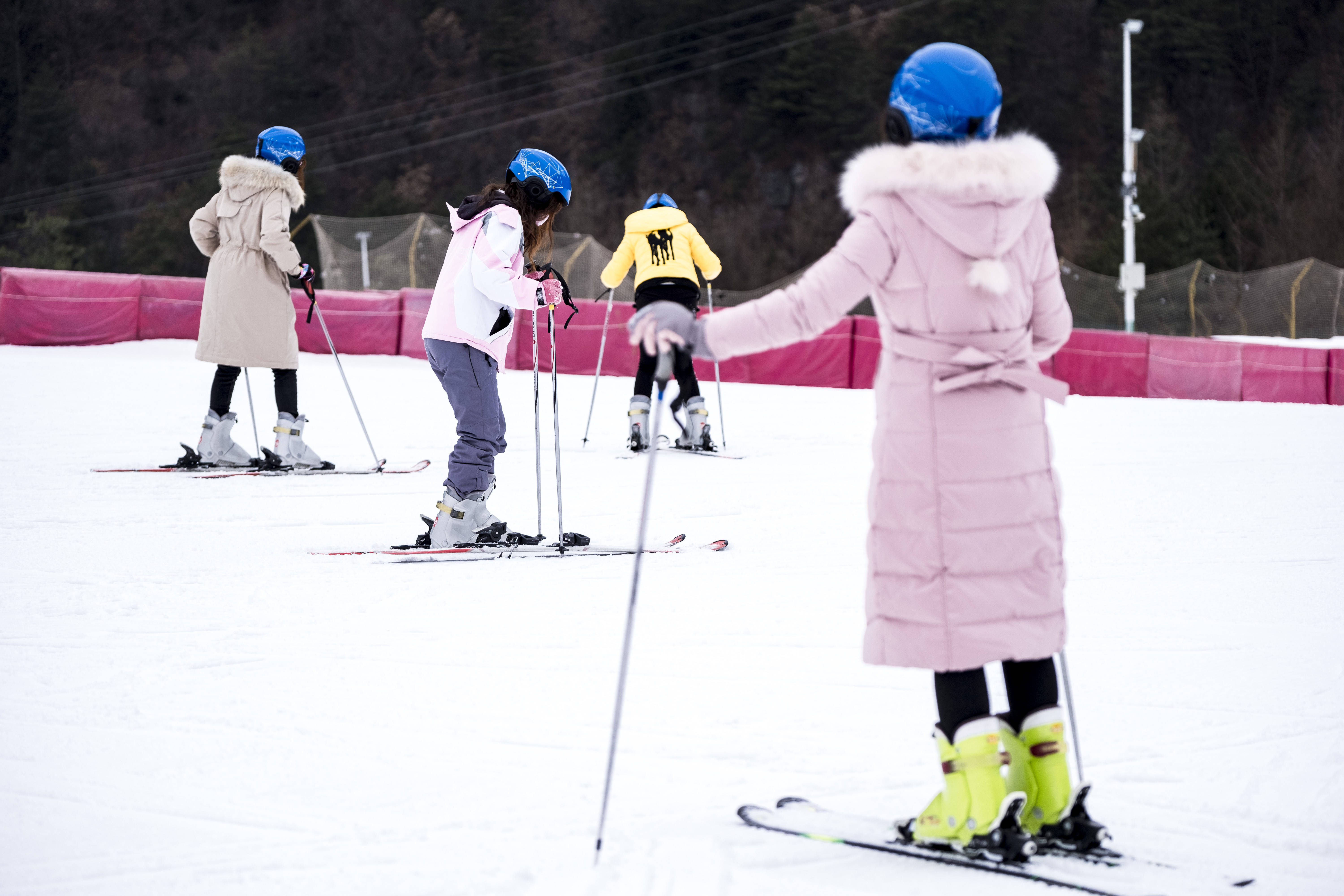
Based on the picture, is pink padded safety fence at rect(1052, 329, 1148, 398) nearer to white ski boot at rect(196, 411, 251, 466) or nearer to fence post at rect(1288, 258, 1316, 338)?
fence post at rect(1288, 258, 1316, 338)

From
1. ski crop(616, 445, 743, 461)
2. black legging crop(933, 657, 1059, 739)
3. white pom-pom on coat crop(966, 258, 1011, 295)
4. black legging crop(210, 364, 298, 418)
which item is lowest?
black legging crop(933, 657, 1059, 739)

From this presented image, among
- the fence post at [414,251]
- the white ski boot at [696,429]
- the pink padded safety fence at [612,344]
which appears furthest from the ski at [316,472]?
the fence post at [414,251]

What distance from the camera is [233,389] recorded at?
694cm

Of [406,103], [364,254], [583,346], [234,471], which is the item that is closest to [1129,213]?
[364,254]

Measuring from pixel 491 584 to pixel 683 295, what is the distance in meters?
3.72

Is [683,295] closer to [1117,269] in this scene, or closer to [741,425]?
[741,425]

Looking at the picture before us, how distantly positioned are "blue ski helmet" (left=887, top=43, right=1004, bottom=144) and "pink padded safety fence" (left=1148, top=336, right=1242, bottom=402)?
12.6 metres

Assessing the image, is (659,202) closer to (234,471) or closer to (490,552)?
(234,471)

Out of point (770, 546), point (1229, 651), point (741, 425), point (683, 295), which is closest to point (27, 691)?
point (770, 546)

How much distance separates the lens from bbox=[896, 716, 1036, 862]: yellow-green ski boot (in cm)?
225

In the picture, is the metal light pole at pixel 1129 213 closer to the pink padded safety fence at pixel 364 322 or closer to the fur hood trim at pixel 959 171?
the pink padded safety fence at pixel 364 322

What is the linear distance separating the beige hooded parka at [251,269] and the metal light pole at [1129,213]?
59.2ft

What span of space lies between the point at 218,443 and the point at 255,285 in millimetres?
909

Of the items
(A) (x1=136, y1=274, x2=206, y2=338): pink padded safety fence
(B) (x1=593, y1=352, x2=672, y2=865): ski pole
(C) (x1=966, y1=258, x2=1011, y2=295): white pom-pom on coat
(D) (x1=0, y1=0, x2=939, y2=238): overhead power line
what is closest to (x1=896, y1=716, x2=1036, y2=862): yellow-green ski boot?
(B) (x1=593, y1=352, x2=672, y2=865): ski pole
